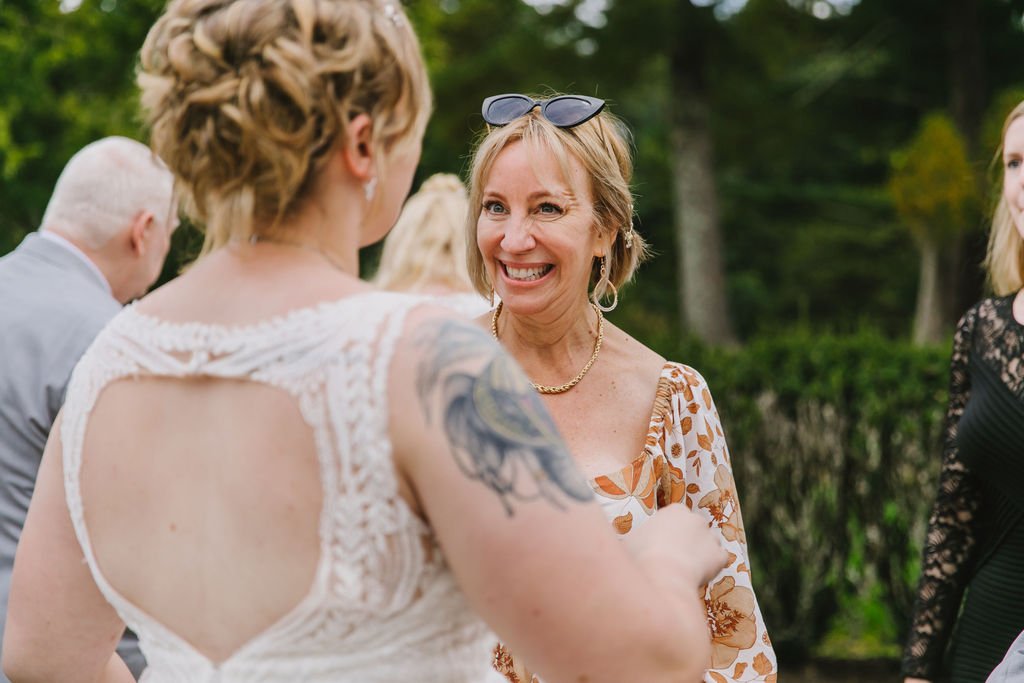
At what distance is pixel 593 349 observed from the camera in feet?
10.3

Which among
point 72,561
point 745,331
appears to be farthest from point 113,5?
point 745,331

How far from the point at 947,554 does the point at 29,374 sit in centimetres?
274

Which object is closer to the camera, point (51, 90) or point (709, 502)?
point (709, 502)

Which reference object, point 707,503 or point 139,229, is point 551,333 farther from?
point 139,229

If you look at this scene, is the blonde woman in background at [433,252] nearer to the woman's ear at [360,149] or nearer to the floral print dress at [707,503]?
the floral print dress at [707,503]

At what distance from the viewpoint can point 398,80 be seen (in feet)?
5.05

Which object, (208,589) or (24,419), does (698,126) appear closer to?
(24,419)

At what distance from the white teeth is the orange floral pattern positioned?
482 millimetres

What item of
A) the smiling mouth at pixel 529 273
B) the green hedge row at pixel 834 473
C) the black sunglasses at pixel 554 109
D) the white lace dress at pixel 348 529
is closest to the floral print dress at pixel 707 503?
the smiling mouth at pixel 529 273

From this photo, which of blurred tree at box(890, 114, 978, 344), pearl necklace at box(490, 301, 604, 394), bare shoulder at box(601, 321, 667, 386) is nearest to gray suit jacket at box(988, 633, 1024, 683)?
bare shoulder at box(601, 321, 667, 386)

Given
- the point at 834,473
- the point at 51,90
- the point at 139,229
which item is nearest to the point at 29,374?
the point at 139,229

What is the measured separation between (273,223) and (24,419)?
204cm

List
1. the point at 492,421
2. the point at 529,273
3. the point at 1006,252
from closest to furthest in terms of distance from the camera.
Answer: the point at 492,421 < the point at 529,273 < the point at 1006,252

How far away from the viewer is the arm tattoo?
1.40 meters
